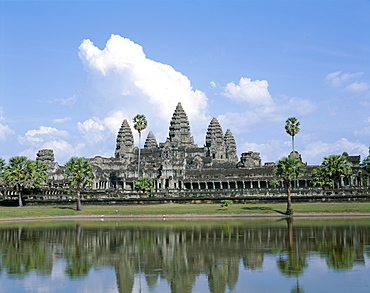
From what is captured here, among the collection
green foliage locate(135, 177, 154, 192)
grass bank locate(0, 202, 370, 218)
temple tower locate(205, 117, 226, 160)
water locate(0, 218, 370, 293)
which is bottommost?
water locate(0, 218, 370, 293)

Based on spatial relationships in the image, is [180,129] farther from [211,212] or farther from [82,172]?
[211,212]

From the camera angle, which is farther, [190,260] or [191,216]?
[191,216]

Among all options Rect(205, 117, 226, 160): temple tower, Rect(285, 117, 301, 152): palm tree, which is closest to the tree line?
Rect(285, 117, 301, 152): palm tree

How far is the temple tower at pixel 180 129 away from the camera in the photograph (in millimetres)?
191875

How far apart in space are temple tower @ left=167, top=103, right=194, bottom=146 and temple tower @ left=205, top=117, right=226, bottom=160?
22.5 ft

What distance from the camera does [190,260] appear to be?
34844mm

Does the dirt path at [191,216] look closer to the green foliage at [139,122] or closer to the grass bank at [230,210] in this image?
the grass bank at [230,210]

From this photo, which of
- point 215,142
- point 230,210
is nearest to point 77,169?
point 230,210

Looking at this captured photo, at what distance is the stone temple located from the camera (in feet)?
445

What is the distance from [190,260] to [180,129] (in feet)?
520

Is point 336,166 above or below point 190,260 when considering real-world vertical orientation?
above

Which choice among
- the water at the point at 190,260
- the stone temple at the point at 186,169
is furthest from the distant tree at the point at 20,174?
the water at the point at 190,260

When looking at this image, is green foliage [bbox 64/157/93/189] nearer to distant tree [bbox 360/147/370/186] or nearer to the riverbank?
the riverbank

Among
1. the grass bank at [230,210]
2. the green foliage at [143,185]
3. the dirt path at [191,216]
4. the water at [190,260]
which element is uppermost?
the green foliage at [143,185]
